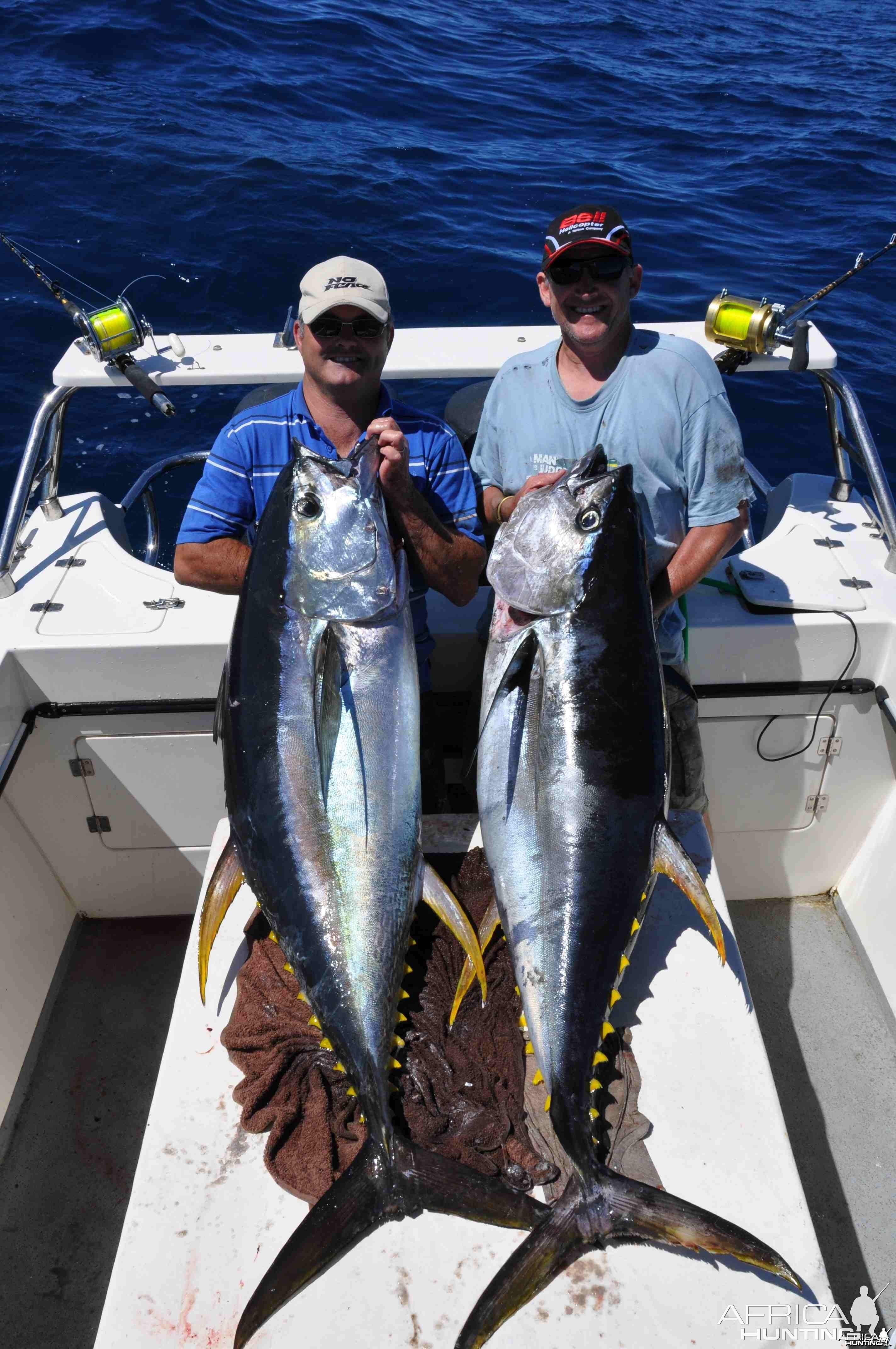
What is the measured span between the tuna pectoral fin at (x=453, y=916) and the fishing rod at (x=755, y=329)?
2288 mm

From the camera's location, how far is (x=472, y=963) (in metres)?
2.18

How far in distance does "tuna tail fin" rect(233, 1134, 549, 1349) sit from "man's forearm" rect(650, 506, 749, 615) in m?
1.46

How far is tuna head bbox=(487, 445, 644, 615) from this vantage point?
2.20 m

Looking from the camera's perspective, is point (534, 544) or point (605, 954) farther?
point (534, 544)

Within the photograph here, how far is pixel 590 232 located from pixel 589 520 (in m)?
0.79

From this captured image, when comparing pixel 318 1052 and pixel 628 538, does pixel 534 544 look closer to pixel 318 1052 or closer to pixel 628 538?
pixel 628 538

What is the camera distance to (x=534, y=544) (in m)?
2.24

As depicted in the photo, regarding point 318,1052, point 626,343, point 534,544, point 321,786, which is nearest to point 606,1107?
point 318,1052

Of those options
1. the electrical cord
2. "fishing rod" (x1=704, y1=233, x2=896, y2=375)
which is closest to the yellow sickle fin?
the electrical cord

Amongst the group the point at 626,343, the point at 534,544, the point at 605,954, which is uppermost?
the point at 626,343

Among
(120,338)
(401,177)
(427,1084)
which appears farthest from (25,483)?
(401,177)

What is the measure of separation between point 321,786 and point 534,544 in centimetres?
76

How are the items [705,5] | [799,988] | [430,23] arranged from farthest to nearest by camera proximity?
1. [705,5]
2. [430,23]
3. [799,988]

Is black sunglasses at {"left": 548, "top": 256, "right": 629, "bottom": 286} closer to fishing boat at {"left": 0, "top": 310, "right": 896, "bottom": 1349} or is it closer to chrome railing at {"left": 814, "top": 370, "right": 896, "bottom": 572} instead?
fishing boat at {"left": 0, "top": 310, "right": 896, "bottom": 1349}
